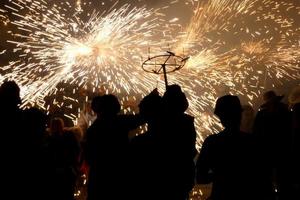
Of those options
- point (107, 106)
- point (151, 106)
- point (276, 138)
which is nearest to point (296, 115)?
point (276, 138)

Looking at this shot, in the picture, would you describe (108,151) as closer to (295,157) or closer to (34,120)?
(34,120)

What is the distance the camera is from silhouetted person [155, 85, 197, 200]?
13.0 feet

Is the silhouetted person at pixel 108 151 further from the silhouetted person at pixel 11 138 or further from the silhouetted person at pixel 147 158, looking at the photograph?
the silhouetted person at pixel 11 138

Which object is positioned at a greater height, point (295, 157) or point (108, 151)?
point (108, 151)

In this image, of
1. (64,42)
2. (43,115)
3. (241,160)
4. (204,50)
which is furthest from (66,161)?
(204,50)

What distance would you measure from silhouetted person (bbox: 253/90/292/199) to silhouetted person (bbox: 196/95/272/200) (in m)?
0.18

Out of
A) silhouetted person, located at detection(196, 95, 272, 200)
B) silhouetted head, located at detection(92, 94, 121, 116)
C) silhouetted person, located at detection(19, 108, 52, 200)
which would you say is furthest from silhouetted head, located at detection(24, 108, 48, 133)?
silhouetted person, located at detection(196, 95, 272, 200)

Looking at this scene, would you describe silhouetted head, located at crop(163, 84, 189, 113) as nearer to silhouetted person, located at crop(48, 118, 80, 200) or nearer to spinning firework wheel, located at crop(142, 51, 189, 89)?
silhouetted person, located at crop(48, 118, 80, 200)

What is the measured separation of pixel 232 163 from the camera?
12.2ft

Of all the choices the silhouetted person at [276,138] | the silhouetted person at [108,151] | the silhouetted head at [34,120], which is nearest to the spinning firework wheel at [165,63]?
the silhouetted person at [276,138]


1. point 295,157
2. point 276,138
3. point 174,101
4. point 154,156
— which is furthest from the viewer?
point 276,138

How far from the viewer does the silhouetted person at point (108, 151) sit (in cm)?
437

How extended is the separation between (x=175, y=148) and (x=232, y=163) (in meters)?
0.58

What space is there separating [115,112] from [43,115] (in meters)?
0.77
